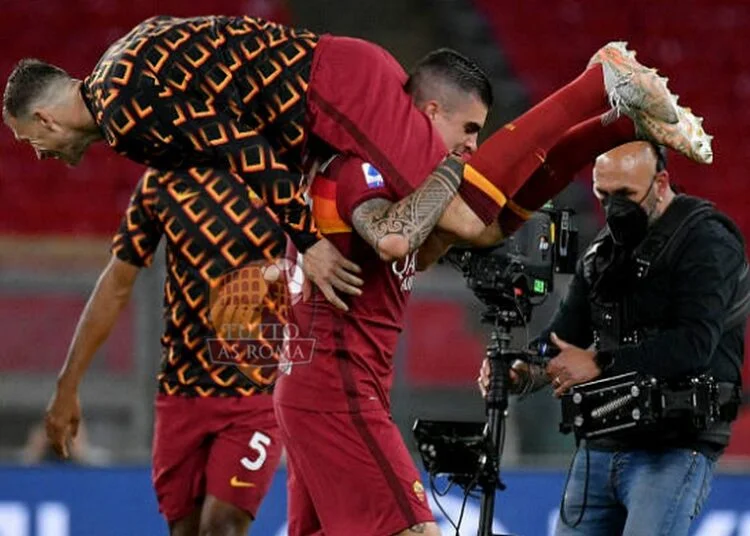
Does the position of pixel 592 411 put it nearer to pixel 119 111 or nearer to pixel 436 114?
pixel 436 114

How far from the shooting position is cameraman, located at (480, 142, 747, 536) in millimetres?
5125

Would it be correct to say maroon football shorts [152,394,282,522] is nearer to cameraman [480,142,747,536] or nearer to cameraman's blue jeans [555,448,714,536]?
→ cameraman [480,142,747,536]

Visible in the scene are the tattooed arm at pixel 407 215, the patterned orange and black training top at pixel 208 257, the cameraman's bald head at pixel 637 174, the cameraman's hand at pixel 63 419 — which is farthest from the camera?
the cameraman's hand at pixel 63 419

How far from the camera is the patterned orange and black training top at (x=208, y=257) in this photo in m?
5.84

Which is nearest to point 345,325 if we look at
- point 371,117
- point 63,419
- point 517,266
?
point 371,117

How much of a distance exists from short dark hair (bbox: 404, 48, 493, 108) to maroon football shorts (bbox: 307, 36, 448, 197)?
115 mm

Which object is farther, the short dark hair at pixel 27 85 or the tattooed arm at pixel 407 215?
the short dark hair at pixel 27 85

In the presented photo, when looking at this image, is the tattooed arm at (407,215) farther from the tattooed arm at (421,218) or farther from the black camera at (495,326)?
the black camera at (495,326)

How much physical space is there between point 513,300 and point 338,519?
91cm

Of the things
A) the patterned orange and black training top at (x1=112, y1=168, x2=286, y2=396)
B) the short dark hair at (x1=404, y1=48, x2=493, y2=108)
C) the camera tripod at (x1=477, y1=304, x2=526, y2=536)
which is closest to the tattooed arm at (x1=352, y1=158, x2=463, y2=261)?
→ the short dark hair at (x1=404, y1=48, x2=493, y2=108)

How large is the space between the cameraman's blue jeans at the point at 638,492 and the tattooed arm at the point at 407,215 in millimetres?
1163

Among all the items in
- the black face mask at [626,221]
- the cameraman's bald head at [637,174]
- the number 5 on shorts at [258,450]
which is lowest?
the number 5 on shorts at [258,450]

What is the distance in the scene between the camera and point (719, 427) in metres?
5.26

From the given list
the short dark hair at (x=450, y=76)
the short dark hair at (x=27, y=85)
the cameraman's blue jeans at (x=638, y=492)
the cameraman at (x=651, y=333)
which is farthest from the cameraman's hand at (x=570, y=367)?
the short dark hair at (x=27, y=85)
